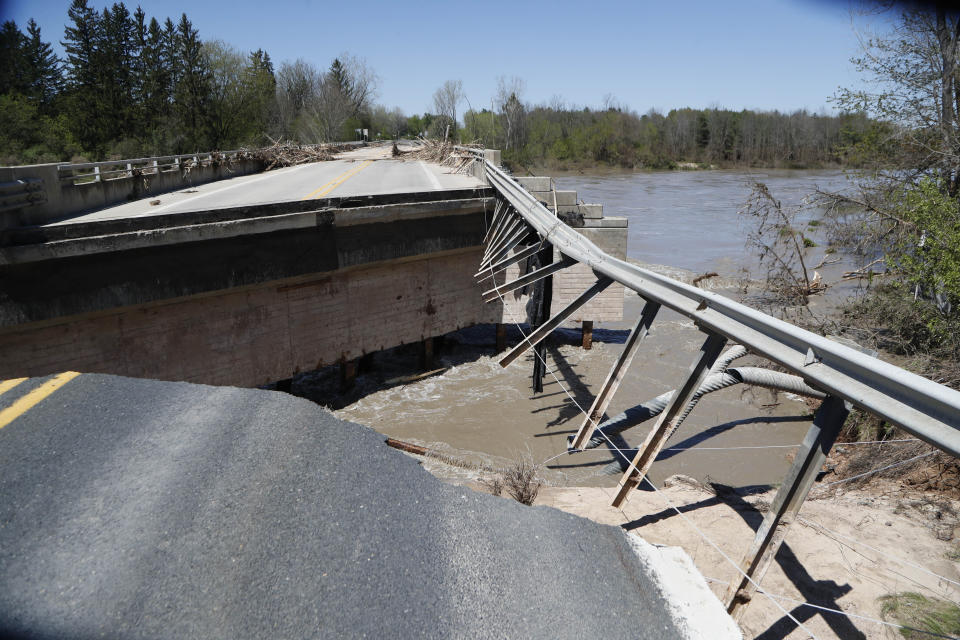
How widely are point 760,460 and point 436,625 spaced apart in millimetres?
9056

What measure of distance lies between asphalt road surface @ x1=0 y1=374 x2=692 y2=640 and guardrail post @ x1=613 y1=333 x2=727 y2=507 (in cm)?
142

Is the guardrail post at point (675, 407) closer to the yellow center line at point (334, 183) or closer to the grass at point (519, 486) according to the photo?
the grass at point (519, 486)

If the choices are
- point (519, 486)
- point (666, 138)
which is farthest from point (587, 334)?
point (666, 138)

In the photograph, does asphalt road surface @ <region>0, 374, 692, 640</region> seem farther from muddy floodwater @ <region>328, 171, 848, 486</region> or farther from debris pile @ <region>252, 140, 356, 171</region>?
debris pile @ <region>252, 140, 356, 171</region>

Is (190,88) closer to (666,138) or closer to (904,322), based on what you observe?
(904,322)

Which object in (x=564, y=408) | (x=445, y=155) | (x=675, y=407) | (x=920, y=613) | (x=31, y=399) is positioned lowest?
(x=564, y=408)

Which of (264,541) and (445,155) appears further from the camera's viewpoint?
(445,155)

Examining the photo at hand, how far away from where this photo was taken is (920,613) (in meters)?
4.00

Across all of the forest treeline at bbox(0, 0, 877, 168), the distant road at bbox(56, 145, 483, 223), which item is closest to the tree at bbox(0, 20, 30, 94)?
the forest treeline at bbox(0, 0, 877, 168)

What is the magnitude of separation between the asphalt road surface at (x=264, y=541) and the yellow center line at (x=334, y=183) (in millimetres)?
9539

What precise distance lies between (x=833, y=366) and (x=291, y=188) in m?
15.7

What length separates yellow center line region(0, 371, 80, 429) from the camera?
12.0 feet

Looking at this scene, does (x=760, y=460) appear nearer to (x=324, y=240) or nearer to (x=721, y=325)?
(x=721, y=325)

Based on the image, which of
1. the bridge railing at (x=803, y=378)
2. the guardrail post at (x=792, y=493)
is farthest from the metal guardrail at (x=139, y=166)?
the guardrail post at (x=792, y=493)
